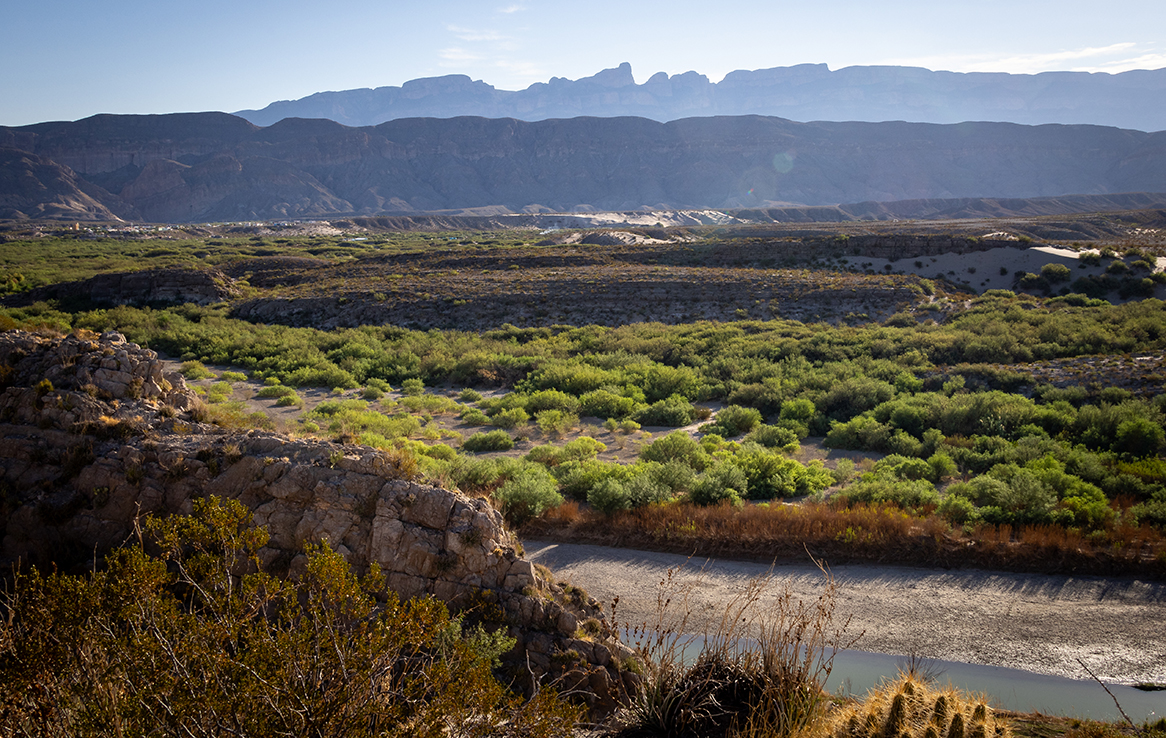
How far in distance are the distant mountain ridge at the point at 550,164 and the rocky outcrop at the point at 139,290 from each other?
128007mm

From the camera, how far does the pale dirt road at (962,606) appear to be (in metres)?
7.33

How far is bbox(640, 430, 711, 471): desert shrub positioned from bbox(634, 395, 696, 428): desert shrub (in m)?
3.26

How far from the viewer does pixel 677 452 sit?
1436 cm

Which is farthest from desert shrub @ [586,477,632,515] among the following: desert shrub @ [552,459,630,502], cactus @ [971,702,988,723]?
cactus @ [971,702,988,723]

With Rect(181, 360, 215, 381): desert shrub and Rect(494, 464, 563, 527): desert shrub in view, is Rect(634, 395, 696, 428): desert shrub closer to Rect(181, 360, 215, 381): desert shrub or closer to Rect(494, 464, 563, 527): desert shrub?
Rect(494, 464, 563, 527): desert shrub

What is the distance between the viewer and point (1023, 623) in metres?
7.91

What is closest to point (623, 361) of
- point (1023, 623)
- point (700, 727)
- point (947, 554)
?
point (947, 554)

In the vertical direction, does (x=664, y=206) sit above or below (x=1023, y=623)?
above

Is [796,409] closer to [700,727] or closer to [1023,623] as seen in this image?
[1023,623]

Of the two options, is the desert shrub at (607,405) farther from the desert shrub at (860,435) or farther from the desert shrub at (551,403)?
the desert shrub at (860,435)

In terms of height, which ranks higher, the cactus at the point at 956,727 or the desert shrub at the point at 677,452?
the cactus at the point at 956,727

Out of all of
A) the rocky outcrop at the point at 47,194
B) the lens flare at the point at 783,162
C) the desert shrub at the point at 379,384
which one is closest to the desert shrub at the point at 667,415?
the desert shrub at the point at 379,384

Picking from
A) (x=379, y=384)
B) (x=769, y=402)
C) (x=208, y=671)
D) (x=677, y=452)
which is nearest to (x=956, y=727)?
(x=208, y=671)

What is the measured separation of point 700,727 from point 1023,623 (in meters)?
5.28
